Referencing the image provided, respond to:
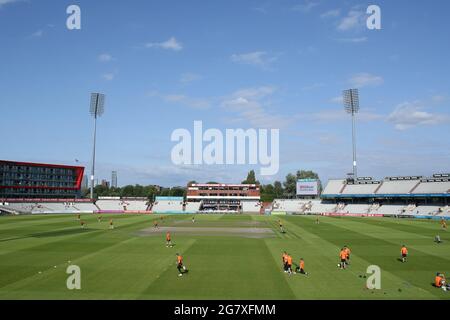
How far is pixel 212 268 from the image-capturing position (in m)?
25.1

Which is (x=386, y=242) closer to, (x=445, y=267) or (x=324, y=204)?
(x=445, y=267)

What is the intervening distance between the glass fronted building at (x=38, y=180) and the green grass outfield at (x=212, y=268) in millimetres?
79102

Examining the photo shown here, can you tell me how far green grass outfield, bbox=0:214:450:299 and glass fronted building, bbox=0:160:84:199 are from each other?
260 ft

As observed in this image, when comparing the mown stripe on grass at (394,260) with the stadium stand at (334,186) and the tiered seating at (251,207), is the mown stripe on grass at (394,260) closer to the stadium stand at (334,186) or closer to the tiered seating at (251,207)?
the stadium stand at (334,186)

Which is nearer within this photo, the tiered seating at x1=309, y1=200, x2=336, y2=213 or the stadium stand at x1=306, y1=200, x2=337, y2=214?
the tiered seating at x1=309, y1=200, x2=336, y2=213

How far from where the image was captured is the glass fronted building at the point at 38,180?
109625 mm

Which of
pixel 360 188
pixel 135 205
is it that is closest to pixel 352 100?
pixel 360 188

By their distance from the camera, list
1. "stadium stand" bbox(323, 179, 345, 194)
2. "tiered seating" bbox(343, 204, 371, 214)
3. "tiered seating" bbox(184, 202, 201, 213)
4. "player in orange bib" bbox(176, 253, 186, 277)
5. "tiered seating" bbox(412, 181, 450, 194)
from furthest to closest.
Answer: "tiered seating" bbox(184, 202, 201, 213)
"stadium stand" bbox(323, 179, 345, 194)
"tiered seating" bbox(343, 204, 371, 214)
"tiered seating" bbox(412, 181, 450, 194)
"player in orange bib" bbox(176, 253, 186, 277)

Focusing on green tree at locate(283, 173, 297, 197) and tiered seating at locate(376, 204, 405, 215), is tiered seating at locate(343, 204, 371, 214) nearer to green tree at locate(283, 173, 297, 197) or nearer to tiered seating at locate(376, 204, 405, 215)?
tiered seating at locate(376, 204, 405, 215)

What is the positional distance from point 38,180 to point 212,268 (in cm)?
10888

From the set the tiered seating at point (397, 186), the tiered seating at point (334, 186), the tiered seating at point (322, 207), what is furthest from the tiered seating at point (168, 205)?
the tiered seating at point (397, 186)

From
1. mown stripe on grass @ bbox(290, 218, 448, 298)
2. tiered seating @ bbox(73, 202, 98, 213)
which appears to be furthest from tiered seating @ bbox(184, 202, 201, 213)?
mown stripe on grass @ bbox(290, 218, 448, 298)

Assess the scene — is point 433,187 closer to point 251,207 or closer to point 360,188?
point 360,188

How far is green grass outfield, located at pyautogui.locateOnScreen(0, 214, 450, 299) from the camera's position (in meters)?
18.9
